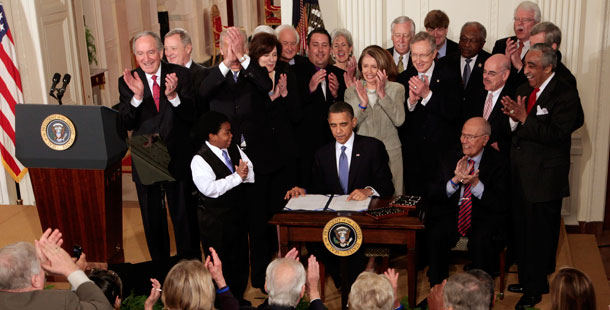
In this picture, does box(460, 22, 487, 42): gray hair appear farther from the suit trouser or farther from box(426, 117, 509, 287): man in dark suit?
the suit trouser

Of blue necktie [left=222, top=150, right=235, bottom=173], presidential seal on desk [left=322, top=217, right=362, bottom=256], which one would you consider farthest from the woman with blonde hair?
blue necktie [left=222, top=150, right=235, bottom=173]

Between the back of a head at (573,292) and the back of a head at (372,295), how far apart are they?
69 cm

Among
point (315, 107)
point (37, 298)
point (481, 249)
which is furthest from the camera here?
point (315, 107)

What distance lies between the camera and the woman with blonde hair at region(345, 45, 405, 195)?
5.30m

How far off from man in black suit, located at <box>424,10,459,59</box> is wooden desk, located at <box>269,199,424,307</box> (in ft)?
6.43

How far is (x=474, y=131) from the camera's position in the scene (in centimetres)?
481

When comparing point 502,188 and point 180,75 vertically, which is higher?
point 180,75

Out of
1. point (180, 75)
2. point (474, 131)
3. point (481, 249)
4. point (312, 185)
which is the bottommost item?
point (481, 249)

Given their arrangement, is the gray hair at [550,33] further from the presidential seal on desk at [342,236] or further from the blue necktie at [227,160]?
the blue necktie at [227,160]

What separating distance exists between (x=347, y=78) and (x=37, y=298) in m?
3.25

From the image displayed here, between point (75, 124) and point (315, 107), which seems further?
point (315, 107)

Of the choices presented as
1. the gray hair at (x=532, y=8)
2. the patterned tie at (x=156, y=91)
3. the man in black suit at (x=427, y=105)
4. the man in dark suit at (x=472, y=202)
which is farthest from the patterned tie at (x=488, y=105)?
the patterned tie at (x=156, y=91)

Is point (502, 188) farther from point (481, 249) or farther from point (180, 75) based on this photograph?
point (180, 75)

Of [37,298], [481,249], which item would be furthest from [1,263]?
[481,249]
